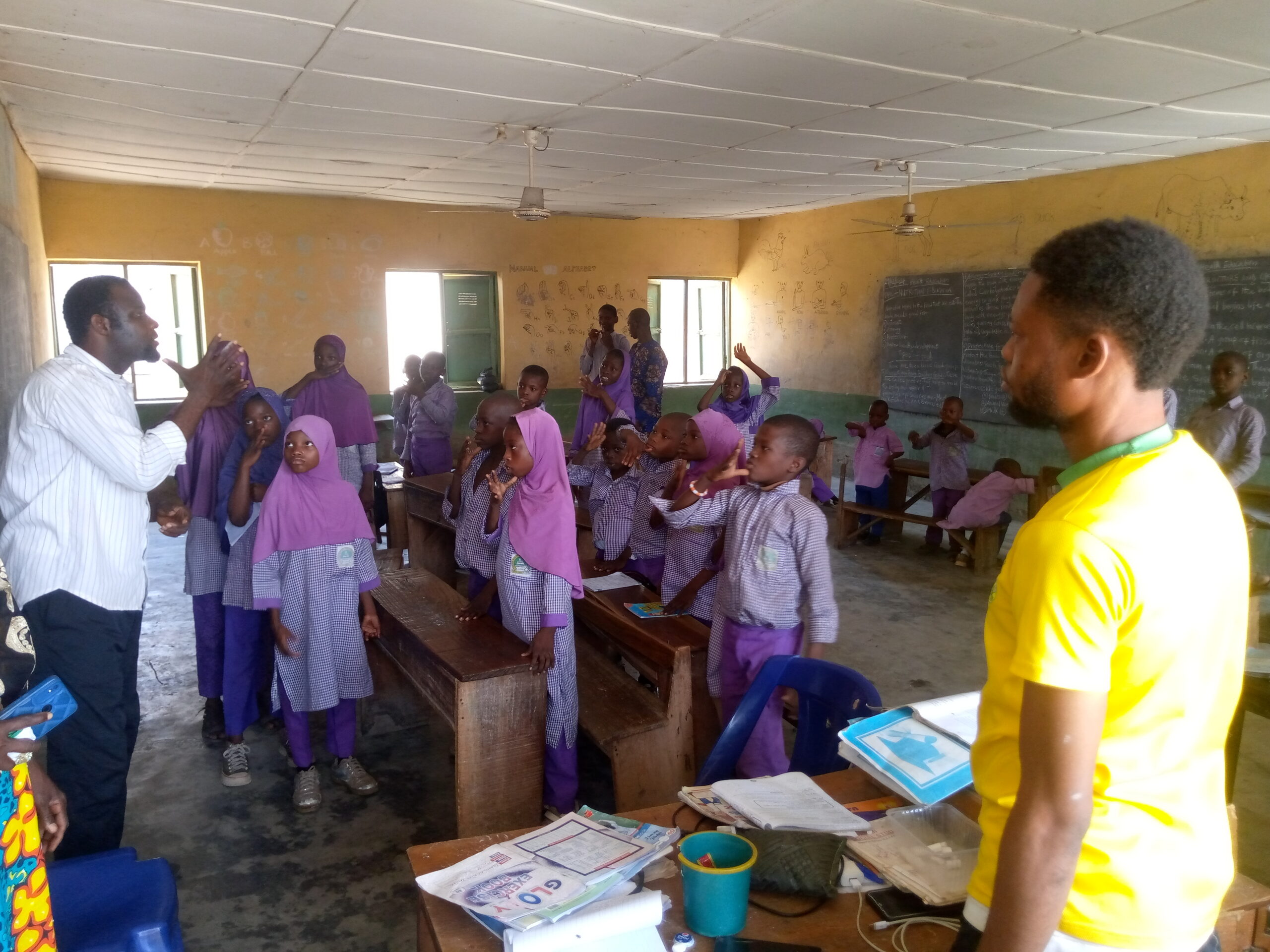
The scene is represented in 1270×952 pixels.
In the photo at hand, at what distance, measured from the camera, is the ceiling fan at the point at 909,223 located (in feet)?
20.7

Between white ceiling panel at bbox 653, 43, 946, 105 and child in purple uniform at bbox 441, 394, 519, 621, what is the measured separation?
67.5 inches

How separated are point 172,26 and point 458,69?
45.0 inches

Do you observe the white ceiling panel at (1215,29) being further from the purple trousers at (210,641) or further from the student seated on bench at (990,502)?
the purple trousers at (210,641)

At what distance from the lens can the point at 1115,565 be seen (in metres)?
0.87

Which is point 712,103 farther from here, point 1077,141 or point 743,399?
point 1077,141

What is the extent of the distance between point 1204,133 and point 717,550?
4521 mm

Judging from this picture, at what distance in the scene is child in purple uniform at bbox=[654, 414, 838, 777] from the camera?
263cm

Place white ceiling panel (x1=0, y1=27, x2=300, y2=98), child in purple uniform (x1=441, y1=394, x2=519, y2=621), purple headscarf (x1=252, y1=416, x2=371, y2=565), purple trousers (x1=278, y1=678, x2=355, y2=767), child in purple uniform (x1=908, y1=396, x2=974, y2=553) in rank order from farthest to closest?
child in purple uniform (x1=908, y1=396, x2=974, y2=553) < white ceiling panel (x1=0, y1=27, x2=300, y2=98) < child in purple uniform (x1=441, y1=394, x2=519, y2=621) < purple trousers (x1=278, y1=678, x2=355, y2=767) < purple headscarf (x1=252, y1=416, x2=371, y2=565)

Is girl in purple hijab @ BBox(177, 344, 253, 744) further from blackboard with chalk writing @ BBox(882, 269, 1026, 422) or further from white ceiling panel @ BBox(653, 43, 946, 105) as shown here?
blackboard with chalk writing @ BBox(882, 269, 1026, 422)

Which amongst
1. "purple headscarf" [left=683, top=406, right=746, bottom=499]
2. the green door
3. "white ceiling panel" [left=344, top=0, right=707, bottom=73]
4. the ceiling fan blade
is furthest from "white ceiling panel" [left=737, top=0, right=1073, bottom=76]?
the green door

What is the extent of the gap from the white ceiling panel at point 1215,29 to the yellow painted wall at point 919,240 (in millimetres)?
1156

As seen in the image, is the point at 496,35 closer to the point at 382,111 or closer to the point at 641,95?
the point at 641,95

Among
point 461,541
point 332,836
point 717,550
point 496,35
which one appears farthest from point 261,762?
point 496,35

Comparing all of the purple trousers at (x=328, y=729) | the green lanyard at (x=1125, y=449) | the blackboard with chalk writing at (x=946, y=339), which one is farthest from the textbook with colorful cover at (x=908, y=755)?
the blackboard with chalk writing at (x=946, y=339)
